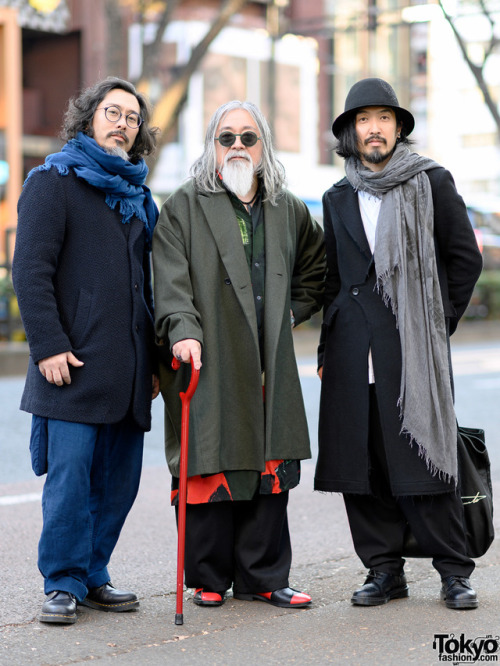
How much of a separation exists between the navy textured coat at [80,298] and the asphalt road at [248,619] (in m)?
0.80

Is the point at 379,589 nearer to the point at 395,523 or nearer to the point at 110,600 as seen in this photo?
the point at 395,523

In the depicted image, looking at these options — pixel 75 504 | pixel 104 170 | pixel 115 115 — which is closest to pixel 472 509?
pixel 75 504

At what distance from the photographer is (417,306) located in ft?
13.8

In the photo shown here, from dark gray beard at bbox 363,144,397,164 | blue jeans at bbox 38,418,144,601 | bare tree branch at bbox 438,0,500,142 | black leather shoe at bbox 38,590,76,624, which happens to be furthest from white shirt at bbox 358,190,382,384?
bare tree branch at bbox 438,0,500,142

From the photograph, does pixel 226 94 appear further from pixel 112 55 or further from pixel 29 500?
pixel 29 500

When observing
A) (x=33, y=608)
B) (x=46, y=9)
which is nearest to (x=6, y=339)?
(x=33, y=608)

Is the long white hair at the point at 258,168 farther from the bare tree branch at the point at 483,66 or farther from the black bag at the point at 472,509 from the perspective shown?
the bare tree branch at the point at 483,66

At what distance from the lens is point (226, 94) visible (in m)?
29.2

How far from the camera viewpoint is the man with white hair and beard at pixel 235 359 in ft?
13.8

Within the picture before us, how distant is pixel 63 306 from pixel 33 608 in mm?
1216

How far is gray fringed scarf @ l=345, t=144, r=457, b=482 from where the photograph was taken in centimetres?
416

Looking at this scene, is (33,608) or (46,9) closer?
(33,608)

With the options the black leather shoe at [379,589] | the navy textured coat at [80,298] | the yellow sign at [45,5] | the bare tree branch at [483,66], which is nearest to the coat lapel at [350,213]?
the navy textured coat at [80,298]

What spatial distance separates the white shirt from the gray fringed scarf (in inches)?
3.1
